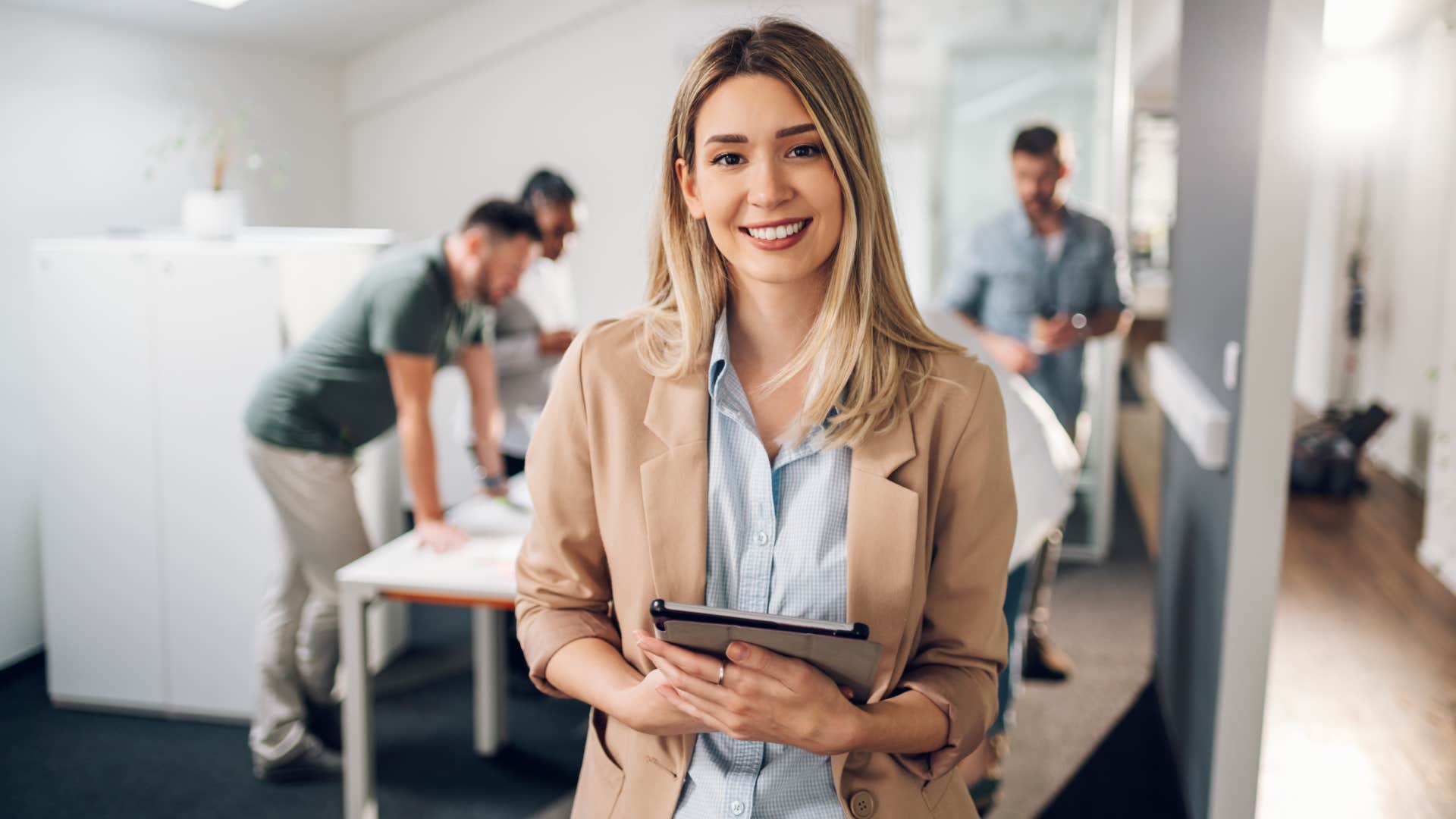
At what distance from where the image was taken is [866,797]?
3.90 ft

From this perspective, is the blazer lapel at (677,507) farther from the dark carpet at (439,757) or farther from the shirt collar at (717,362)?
the dark carpet at (439,757)

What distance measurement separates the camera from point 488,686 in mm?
3170

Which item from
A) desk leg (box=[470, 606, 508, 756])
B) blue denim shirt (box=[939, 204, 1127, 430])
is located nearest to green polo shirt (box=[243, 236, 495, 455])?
desk leg (box=[470, 606, 508, 756])

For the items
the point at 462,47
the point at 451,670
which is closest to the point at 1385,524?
the point at 451,670

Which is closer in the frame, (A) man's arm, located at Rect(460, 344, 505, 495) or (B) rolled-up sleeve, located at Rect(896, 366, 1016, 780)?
(B) rolled-up sleeve, located at Rect(896, 366, 1016, 780)

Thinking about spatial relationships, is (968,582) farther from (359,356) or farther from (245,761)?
(245,761)

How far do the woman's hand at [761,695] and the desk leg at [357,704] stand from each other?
1.57 m

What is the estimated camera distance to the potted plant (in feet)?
11.4

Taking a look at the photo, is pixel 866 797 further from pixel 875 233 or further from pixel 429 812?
pixel 429 812

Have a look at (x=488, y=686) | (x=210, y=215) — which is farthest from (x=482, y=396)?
(x=210, y=215)

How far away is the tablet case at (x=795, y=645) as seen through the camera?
1046mm

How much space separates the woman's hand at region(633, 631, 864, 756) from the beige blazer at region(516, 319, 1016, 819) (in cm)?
10

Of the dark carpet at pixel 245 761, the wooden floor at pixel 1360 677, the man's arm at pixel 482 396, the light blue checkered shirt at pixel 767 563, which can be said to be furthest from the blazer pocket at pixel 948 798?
the man's arm at pixel 482 396

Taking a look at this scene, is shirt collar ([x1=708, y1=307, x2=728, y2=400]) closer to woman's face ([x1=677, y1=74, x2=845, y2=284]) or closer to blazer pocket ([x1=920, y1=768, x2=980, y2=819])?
woman's face ([x1=677, y1=74, x2=845, y2=284])
